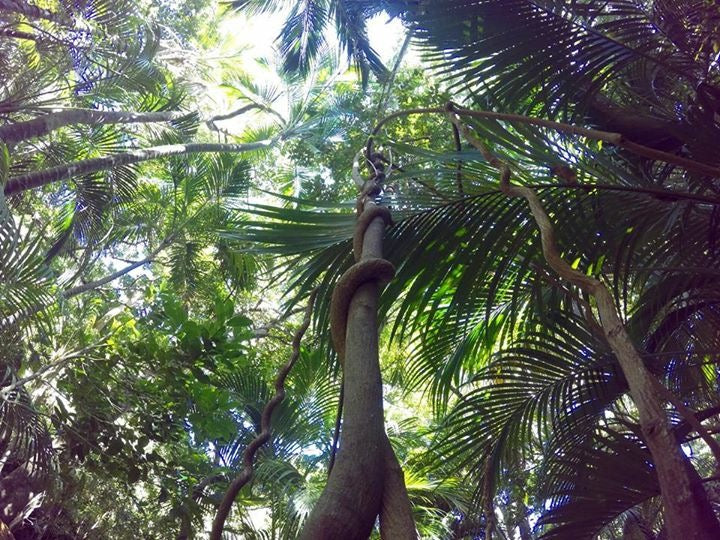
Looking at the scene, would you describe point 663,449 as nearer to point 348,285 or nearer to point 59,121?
point 348,285

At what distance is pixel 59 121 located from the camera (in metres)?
5.04

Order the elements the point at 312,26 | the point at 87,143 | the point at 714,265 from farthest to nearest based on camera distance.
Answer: the point at 312,26 → the point at 87,143 → the point at 714,265

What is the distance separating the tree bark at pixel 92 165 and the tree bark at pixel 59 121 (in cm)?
29

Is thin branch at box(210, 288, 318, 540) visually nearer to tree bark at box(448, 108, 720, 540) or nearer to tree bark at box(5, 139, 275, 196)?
tree bark at box(448, 108, 720, 540)

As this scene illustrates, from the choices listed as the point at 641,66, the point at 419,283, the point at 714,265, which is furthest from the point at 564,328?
the point at 641,66

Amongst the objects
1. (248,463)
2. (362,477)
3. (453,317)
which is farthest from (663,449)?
(453,317)

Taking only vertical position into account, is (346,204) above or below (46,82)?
below

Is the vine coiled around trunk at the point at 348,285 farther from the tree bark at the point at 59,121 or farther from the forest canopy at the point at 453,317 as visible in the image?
the tree bark at the point at 59,121

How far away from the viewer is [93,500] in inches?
143

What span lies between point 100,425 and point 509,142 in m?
2.43

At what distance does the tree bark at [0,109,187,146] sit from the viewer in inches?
182

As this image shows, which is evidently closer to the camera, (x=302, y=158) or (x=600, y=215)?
(x=600, y=215)

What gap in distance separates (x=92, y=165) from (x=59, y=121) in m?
0.52

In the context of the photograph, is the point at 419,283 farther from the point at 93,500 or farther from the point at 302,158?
the point at 302,158
